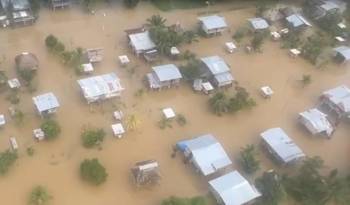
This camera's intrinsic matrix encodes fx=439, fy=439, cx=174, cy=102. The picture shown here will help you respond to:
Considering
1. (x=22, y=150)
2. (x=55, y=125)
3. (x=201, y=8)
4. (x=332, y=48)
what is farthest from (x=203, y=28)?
(x=22, y=150)

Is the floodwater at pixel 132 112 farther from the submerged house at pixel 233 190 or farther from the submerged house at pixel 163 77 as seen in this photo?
the submerged house at pixel 233 190

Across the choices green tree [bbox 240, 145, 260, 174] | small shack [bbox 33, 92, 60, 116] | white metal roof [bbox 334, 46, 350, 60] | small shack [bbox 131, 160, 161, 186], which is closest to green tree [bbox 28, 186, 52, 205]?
small shack [bbox 131, 160, 161, 186]

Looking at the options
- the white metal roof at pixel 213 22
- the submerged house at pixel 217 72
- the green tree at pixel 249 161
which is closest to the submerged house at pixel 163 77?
the submerged house at pixel 217 72

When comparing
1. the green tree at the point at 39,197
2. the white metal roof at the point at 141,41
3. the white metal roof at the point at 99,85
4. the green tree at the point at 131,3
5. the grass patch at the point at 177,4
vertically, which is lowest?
the green tree at the point at 39,197

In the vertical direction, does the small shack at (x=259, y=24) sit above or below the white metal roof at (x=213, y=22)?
below

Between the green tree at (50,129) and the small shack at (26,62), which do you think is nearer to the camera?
the green tree at (50,129)

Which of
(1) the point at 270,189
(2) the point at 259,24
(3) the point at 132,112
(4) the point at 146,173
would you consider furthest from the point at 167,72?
(1) the point at 270,189

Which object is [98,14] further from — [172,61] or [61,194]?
[61,194]
